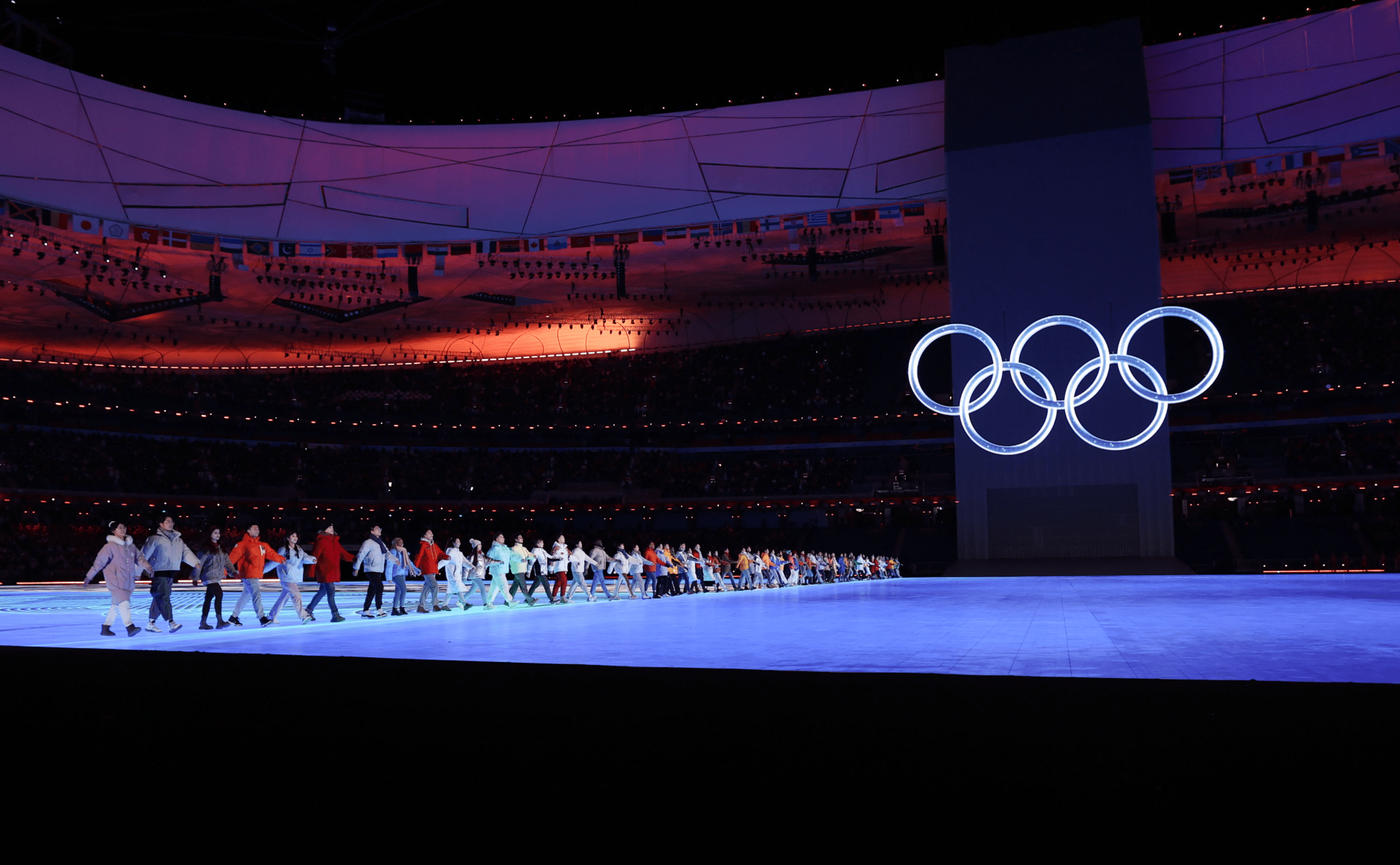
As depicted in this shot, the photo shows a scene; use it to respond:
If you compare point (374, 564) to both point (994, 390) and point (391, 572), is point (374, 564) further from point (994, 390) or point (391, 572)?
point (994, 390)

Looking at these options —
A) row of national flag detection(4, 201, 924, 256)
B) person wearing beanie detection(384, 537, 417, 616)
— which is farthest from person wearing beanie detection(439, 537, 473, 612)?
row of national flag detection(4, 201, 924, 256)

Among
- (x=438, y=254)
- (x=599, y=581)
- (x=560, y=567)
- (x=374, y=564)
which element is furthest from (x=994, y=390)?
(x=438, y=254)

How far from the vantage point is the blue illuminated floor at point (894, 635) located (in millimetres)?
7664

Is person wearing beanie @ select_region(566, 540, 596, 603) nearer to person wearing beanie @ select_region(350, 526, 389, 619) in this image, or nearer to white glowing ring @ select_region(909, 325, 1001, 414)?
person wearing beanie @ select_region(350, 526, 389, 619)

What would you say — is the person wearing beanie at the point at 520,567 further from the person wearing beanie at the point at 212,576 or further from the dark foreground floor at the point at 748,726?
the dark foreground floor at the point at 748,726

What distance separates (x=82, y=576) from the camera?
3731cm

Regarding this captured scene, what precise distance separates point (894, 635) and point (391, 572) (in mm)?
12046

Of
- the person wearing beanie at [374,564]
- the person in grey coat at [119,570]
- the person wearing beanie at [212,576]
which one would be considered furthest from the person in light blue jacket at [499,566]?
the person in grey coat at [119,570]

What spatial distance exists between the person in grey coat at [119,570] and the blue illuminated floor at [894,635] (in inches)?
9.9

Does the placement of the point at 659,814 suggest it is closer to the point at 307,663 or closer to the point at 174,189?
the point at 307,663

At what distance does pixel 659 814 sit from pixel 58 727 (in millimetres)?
3541

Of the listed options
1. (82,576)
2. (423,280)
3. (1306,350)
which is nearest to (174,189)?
(423,280)

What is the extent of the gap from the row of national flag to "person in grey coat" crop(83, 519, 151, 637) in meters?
27.7

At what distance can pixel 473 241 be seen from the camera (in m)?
38.8
